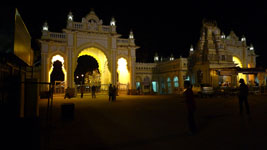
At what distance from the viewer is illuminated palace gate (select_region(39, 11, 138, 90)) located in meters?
26.6

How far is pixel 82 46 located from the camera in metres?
28.1

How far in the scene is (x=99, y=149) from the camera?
4.68 m

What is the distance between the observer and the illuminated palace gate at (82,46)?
26.6m

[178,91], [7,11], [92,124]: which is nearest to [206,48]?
[178,91]

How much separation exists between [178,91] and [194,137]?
25682 mm


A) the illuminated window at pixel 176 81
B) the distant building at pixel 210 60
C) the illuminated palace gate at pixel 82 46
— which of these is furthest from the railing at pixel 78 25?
the illuminated window at pixel 176 81

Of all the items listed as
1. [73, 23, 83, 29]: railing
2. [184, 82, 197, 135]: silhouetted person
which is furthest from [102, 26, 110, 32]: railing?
[184, 82, 197, 135]: silhouetted person

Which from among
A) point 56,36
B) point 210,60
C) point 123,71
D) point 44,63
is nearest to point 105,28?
point 56,36

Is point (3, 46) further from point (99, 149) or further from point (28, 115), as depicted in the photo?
point (99, 149)

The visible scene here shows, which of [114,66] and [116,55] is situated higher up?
[116,55]

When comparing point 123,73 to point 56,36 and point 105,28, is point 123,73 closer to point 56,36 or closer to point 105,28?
point 105,28

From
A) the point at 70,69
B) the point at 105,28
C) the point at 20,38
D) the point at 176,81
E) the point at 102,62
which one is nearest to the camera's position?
the point at 20,38

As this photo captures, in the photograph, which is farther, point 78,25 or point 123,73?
point 123,73

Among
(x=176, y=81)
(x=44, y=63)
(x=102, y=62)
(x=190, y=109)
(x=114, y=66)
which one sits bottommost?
(x=190, y=109)
